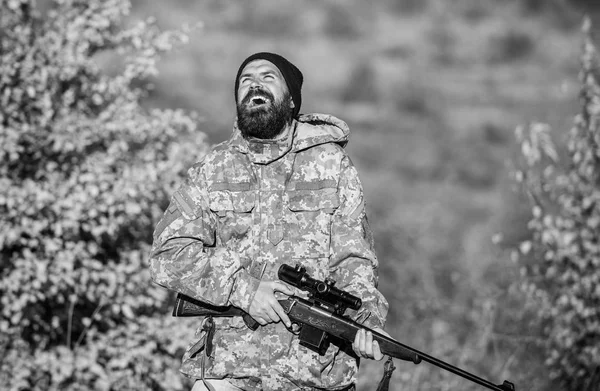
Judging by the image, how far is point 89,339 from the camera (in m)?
6.60

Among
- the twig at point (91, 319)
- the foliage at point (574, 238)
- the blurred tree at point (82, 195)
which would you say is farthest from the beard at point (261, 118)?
the foliage at point (574, 238)

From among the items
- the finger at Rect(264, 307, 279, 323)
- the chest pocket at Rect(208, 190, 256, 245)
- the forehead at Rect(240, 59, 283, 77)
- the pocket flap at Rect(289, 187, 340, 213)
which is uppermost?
the forehead at Rect(240, 59, 283, 77)

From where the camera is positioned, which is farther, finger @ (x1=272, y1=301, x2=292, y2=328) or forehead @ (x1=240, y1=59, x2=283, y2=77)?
forehead @ (x1=240, y1=59, x2=283, y2=77)

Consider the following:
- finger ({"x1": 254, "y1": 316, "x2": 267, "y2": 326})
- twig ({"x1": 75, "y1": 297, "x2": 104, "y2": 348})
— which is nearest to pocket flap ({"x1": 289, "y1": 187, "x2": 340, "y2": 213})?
finger ({"x1": 254, "y1": 316, "x2": 267, "y2": 326})

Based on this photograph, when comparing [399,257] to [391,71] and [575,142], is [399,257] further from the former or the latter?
[391,71]

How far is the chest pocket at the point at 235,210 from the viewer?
3803mm

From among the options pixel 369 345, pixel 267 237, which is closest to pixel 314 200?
pixel 267 237

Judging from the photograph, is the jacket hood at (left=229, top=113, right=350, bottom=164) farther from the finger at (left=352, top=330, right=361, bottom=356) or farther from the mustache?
the finger at (left=352, top=330, right=361, bottom=356)

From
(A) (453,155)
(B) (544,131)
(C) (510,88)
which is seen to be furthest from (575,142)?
(C) (510,88)

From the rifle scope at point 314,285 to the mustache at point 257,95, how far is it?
36.0 inches

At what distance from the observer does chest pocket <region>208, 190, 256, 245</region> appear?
380 centimetres

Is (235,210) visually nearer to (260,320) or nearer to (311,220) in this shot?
(311,220)

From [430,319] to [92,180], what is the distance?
7.33 metres

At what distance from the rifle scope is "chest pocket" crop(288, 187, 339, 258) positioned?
24 centimetres
